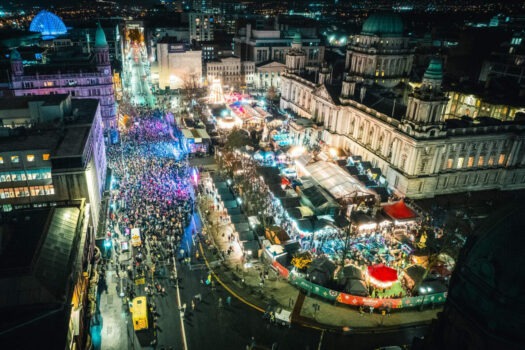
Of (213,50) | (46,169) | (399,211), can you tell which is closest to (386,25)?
(399,211)

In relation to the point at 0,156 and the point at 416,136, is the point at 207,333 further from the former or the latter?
the point at 416,136

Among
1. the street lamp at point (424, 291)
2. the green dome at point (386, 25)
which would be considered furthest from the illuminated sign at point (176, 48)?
the street lamp at point (424, 291)

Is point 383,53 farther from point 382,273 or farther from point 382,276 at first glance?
point 382,276

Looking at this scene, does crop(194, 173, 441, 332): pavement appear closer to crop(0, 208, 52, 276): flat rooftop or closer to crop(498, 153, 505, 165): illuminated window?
crop(0, 208, 52, 276): flat rooftop

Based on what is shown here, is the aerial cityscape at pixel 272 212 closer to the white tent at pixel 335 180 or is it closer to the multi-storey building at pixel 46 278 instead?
the multi-storey building at pixel 46 278

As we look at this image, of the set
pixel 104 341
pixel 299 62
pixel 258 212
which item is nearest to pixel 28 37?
pixel 299 62

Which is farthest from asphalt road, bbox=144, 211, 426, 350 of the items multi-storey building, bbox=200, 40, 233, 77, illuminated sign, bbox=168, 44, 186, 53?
multi-storey building, bbox=200, 40, 233, 77

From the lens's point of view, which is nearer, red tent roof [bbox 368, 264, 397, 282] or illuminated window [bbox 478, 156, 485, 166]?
red tent roof [bbox 368, 264, 397, 282]
